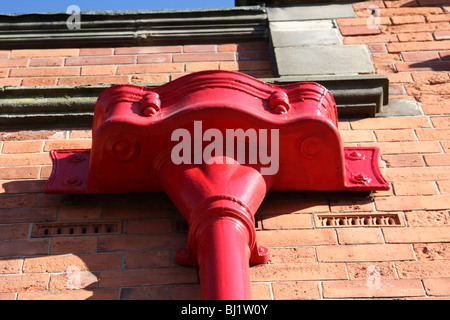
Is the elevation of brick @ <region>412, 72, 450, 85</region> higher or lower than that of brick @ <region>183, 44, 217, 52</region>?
lower

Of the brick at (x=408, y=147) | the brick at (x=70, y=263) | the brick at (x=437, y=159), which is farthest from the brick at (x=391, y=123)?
the brick at (x=70, y=263)

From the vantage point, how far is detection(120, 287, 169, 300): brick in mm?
2772

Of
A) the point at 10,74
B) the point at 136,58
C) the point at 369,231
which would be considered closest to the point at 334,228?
the point at 369,231

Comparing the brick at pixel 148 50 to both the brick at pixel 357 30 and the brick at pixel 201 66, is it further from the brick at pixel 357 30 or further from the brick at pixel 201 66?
the brick at pixel 357 30

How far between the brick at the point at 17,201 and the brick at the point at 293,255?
3.98ft

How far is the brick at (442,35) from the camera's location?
4.48 metres

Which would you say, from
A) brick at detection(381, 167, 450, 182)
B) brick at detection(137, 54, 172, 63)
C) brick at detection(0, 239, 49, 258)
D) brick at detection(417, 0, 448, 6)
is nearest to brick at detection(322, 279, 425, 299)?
brick at detection(381, 167, 450, 182)

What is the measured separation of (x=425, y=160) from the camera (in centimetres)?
347

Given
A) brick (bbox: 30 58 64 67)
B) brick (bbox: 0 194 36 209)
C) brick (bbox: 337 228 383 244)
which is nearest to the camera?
brick (bbox: 337 228 383 244)

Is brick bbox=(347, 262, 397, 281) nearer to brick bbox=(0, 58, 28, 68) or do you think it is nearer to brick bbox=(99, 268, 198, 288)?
brick bbox=(99, 268, 198, 288)

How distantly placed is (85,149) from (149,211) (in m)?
0.54

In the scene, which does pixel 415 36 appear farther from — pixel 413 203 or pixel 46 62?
pixel 46 62

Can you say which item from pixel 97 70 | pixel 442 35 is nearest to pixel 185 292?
pixel 97 70

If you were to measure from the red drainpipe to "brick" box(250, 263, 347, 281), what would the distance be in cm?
5
